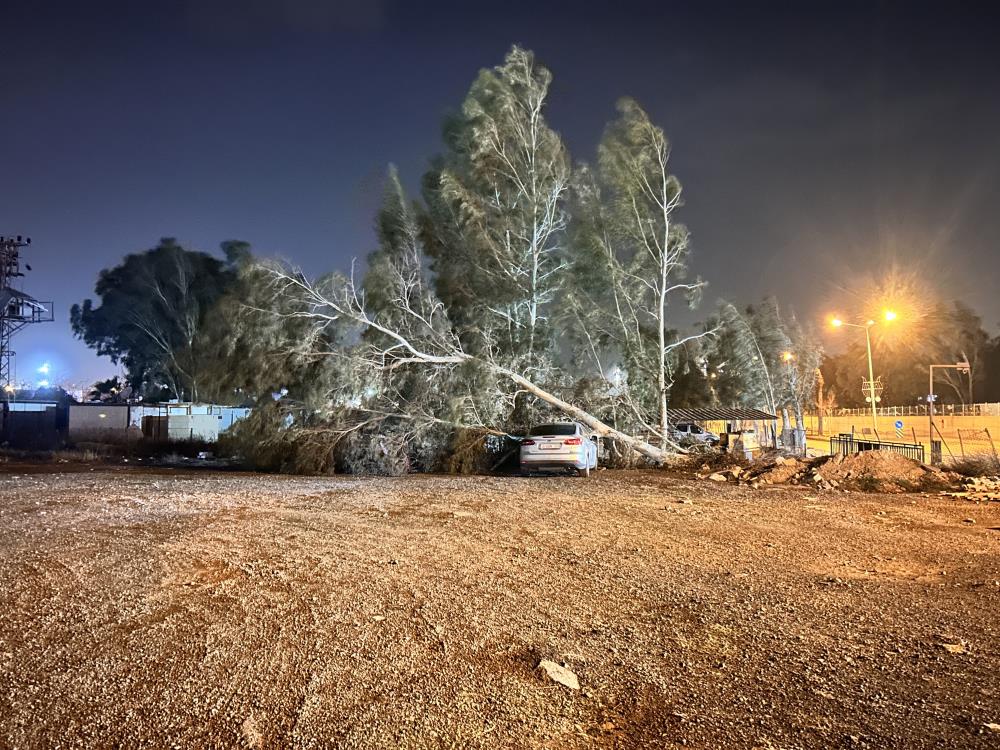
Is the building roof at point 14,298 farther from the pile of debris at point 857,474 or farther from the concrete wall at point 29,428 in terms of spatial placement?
the pile of debris at point 857,474

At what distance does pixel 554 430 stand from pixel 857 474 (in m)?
7.64

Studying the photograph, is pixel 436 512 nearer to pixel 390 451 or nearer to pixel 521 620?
pixel 521 620

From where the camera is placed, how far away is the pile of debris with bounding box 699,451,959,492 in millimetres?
14806

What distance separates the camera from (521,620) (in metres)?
5.31

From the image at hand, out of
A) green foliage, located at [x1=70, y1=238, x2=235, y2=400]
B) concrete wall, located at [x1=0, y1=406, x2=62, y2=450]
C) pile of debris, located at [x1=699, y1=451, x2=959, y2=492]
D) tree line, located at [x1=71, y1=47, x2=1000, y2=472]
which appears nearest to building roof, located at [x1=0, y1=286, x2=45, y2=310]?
green foliage, located at [x1=70, y1=238, x2=235, y2=400]

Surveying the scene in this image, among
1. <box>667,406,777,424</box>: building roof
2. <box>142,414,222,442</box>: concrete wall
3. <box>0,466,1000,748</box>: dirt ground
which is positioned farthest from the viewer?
<box>667,406,777,424</box>: building roof

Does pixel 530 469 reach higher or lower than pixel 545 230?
lower

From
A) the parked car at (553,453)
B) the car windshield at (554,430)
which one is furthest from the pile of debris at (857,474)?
the car windshield at (554,430)

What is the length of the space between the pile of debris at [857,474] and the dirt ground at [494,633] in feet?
15.6

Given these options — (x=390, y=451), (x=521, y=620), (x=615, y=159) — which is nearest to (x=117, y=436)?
(x=390, y=451)

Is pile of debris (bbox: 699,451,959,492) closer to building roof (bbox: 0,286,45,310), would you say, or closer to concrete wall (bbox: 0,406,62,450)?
concrete wall (bbox: 0,406,62,450)

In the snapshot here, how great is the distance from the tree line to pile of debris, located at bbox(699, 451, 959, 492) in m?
5.53

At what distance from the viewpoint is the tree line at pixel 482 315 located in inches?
779

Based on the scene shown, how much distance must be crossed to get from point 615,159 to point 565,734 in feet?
74.0
